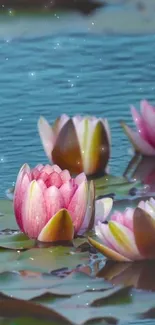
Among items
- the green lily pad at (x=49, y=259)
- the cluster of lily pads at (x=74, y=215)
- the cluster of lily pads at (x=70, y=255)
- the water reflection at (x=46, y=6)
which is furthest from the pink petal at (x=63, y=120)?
the water reflection at (x=46, y=6)

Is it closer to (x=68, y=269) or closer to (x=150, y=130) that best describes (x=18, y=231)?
(x=68, y=269)

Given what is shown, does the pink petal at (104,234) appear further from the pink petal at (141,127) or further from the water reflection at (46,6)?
the water reflection at (46,6)

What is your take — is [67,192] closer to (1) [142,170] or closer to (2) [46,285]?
(2) [46,285]

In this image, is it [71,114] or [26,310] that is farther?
[71,114]

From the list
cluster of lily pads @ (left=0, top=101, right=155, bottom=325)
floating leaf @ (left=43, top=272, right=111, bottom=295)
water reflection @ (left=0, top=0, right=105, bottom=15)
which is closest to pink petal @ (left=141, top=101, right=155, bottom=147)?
cluster of lily pads @ (left=0, top=101, right=155, bottom=325)

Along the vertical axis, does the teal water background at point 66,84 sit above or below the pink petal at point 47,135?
below

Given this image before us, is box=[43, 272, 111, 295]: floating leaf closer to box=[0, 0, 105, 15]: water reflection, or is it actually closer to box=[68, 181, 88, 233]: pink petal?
box=[68, 181, 88, 233]: pink petal

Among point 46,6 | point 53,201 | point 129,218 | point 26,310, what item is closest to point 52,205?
point 53,201

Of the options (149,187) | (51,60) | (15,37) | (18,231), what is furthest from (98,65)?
(18,231)
